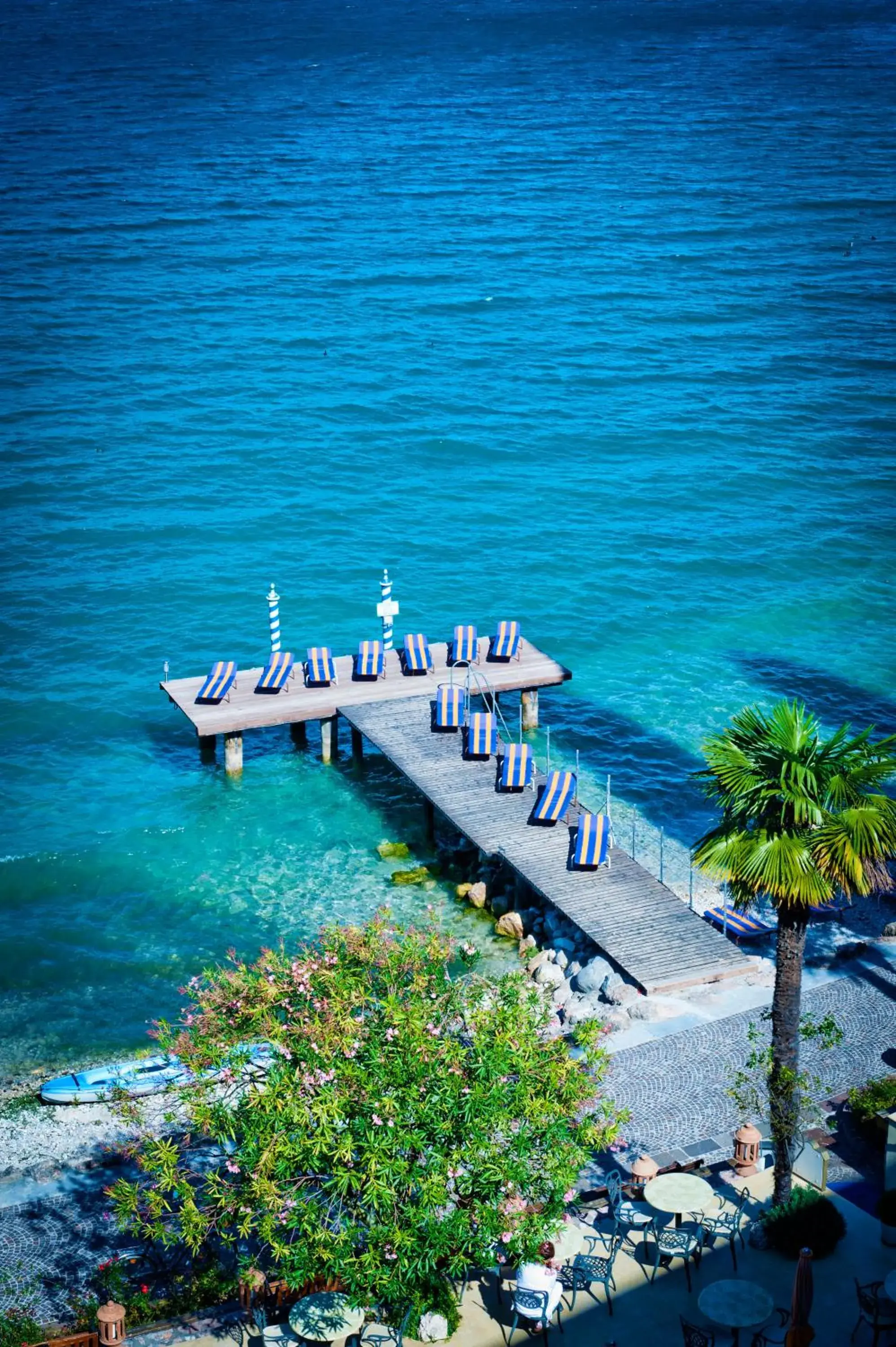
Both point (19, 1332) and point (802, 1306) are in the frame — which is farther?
point (19, 1332)

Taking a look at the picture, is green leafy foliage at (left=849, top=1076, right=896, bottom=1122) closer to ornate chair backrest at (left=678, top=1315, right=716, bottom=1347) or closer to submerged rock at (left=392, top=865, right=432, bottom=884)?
ornate chair backrest at (left=678, top=1315, right=716, bottom=1347)

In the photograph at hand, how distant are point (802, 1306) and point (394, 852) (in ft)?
78.0

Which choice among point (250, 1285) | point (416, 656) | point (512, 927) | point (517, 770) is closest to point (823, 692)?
point (416, 656)

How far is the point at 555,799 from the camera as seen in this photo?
1657 inches

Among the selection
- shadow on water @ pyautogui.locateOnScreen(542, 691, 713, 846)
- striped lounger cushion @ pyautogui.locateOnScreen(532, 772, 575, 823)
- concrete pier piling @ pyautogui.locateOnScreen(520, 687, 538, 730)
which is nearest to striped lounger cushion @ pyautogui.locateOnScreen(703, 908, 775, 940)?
striped lounger cushion @ pyautogui.locateOnScreen(532, 772, 575, 823)

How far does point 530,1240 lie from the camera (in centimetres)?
2183

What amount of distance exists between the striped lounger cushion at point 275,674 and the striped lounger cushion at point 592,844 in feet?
43.5

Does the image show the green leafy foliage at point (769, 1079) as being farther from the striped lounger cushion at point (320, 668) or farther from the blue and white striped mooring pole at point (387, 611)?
the blue and white striped mooring pole at point (387, 611)

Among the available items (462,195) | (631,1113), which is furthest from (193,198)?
(631,1113)

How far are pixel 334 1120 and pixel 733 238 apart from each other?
9455 cm

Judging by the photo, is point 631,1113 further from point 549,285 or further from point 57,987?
point 549,285

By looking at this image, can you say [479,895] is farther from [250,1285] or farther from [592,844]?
[250,1285]

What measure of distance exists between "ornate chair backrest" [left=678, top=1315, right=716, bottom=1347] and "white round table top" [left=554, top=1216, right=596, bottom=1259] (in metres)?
2.19

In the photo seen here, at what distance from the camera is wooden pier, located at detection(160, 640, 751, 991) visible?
118ft
